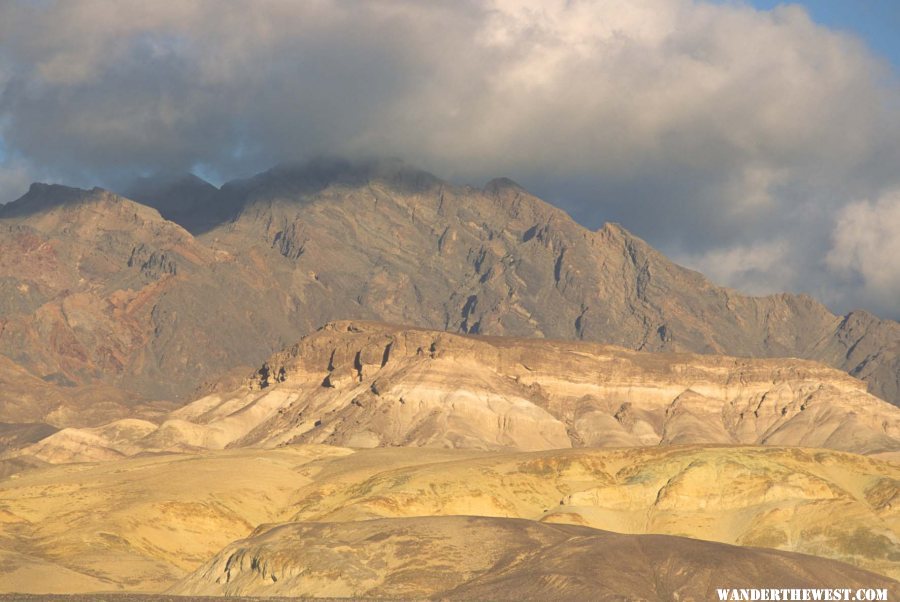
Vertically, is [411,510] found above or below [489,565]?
above

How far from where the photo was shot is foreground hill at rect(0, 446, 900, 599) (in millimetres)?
93188

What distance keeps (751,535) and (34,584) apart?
56.1 meters

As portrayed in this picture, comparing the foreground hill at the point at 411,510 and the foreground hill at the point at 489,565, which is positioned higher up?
the foreground hill at the point at 411,510

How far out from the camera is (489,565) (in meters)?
88.8

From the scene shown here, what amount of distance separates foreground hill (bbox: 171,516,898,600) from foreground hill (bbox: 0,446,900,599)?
0.83ft

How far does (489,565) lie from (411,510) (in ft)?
111

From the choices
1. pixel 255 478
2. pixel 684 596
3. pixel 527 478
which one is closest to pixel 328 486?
pixel 255 478

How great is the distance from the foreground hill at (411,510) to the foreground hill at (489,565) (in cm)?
25

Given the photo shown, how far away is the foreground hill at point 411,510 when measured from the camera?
3669 inches

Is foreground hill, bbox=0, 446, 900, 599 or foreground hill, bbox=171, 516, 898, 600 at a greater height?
foreground hill, bbox=0, 446, 900, 599

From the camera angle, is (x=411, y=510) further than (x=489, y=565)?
Yes

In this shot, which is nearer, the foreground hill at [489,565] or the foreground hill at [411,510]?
the foreground hill at [489,565]

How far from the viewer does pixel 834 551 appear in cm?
10950

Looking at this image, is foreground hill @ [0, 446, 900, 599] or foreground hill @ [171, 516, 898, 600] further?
foreground hill @ [0, 446, 900, 599]
